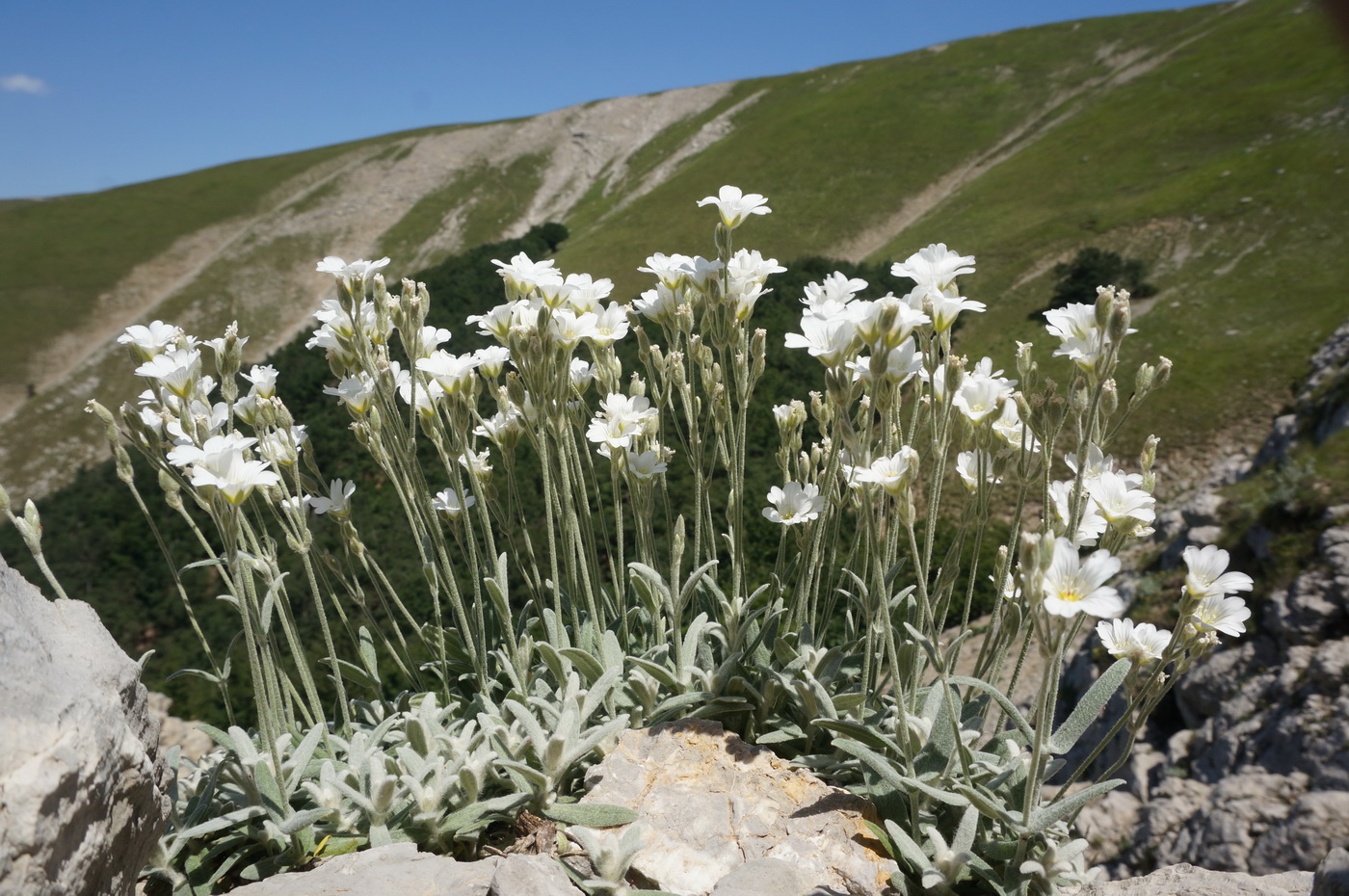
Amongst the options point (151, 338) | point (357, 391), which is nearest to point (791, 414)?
point (357, 391)

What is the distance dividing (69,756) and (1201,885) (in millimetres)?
3177

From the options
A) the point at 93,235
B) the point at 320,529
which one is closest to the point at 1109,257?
the point at 320,529

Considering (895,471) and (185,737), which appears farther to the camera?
(185,737)

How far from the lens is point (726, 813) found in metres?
2.64

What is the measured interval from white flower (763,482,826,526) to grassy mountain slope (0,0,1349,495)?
9.66 m

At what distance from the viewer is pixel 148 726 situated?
231 centimetres

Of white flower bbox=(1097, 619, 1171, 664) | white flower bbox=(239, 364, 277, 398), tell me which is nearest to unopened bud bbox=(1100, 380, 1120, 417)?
white flower bbox=(1097, 619, 1171, 664)

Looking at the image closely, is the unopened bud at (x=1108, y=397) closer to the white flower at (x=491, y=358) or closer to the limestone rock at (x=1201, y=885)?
the limestone rock at (x=1201, y=885)

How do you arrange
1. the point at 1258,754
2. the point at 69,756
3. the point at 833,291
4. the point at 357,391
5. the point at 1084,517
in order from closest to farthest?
the point at 69,756 < the point at 1084,517 < the point at 833,291 < the point at 357,391 < the point at 1258,754

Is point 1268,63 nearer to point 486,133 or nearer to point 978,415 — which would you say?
point 978,415

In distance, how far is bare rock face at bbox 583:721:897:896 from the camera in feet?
7.99

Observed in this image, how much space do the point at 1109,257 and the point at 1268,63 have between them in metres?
19.0

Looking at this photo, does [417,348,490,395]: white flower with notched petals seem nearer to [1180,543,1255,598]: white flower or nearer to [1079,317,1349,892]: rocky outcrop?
[1180,543,1255,598]: white flower

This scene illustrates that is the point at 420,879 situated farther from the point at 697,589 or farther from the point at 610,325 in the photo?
Answer: the point at 610,325
